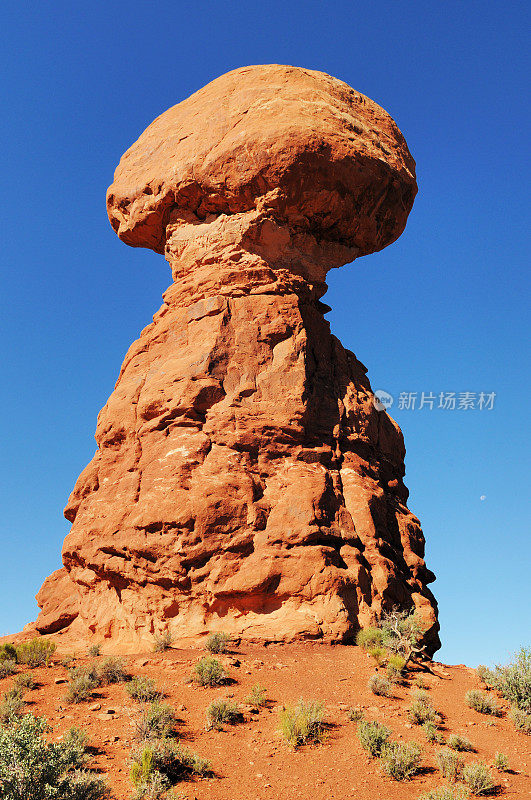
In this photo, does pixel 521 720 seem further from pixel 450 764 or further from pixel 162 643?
pixel 162 643

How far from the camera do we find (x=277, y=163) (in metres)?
15.5

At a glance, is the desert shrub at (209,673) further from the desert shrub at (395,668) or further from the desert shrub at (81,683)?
the desert shrub at (395,668)

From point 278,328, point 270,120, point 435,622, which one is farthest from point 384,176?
point 435,622

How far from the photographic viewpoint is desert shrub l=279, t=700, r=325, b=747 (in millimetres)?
8773

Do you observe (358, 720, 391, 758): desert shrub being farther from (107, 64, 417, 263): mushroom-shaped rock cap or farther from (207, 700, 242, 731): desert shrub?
(107, 64, 417, 263): mushroom-shaped rock cap

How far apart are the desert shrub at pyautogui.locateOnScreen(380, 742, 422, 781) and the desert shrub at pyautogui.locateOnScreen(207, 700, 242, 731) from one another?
2197mm

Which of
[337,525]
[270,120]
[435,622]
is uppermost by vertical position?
[270,120]

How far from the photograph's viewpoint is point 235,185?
16.1 metres

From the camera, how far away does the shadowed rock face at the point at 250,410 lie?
509 inches

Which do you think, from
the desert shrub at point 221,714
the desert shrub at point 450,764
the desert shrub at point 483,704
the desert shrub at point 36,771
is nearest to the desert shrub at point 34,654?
the desert shrub at point 221,714

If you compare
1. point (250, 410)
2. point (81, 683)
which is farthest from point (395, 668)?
point (250, 410)

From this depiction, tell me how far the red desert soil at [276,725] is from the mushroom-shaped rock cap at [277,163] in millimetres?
10730

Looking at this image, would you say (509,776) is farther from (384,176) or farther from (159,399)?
(384,176)

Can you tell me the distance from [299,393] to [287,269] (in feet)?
12.0
